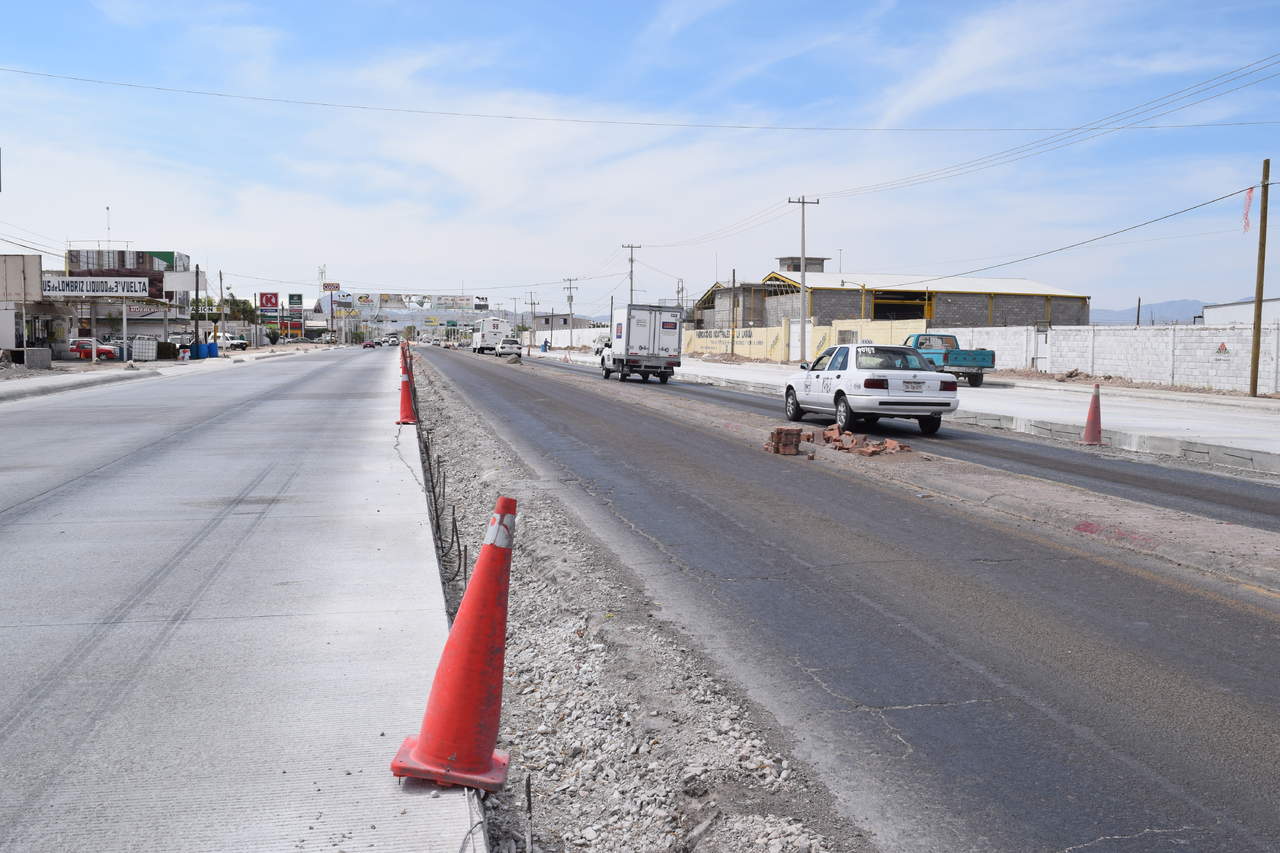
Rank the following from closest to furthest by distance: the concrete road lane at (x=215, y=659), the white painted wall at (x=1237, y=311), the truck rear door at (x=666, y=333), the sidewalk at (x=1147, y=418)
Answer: the concrete road lane at (x=215, y=659), the sidewalk at (x=1147, y=418), the truck rear door at (x=666, y=333), the white painted wall at (x=1237, y=311)

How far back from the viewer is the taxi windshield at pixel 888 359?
59.4 feet

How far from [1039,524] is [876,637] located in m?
4.22

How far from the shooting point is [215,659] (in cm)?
493

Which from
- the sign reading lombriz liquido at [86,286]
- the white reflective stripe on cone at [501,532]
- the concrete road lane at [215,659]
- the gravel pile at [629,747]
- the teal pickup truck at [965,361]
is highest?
the sign reading lombriz liquido at [86,286]

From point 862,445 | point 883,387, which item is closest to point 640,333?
point 883,387

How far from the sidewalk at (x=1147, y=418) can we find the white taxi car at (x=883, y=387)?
261cm

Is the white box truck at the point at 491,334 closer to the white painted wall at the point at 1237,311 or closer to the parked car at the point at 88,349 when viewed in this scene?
the parked car at the point at 88,349

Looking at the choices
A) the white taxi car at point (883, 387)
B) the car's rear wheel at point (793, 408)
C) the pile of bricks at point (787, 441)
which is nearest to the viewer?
the pile of bricks at point (787, 441)

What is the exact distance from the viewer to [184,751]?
3.86 m

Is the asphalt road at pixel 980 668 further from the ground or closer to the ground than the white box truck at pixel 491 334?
closer to the ground

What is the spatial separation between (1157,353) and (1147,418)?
637 inches

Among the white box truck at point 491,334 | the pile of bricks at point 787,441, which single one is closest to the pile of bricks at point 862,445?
the pile of bricks at point 787,441

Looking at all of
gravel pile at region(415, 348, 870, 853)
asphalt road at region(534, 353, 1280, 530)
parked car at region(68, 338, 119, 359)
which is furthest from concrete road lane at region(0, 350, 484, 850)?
parked car at region(68, 338, 119, 359)

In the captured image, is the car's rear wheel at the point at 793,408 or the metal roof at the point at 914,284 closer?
the car's rear wheel at the point at 793,408
